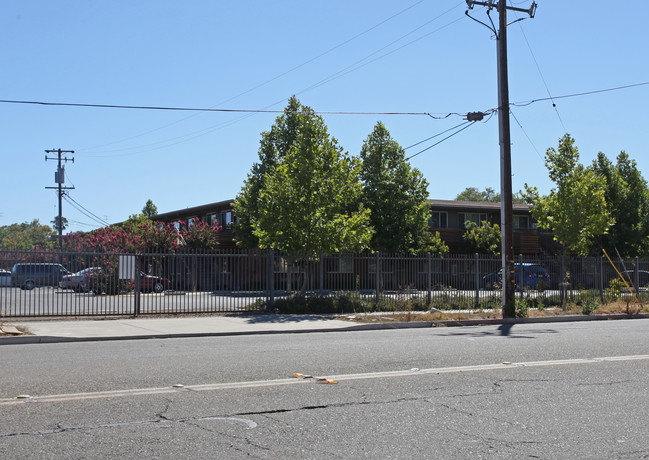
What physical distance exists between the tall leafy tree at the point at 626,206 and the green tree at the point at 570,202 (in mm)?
14509

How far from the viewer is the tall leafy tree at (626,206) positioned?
137 feet

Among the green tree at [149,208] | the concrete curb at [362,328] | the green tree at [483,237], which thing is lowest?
the concrete curb at [362,328]

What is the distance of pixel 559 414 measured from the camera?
20.7ft

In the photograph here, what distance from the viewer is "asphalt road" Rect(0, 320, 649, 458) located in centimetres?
520

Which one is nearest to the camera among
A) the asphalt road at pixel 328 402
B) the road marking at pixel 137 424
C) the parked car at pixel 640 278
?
the asphalt road at pixel 328 402

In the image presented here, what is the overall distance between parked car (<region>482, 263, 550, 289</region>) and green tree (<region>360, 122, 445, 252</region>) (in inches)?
456

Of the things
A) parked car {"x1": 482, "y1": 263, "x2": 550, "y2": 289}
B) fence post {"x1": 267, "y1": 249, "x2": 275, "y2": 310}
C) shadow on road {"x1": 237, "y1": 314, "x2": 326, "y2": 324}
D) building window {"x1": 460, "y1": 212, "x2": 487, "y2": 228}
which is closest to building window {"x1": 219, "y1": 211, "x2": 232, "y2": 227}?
building window {"x1": 460, "y1": 212, "x2": 487, "y2": 228}

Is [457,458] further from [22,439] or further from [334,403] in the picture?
[22,439]

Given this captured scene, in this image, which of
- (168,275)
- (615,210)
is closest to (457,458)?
(168,275)

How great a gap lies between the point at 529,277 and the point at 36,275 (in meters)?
17.4

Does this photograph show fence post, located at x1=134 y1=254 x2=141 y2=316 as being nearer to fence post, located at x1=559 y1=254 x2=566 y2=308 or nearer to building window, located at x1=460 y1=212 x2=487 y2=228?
fence post, located at x1=559 y1=254 x2=566 y2=308

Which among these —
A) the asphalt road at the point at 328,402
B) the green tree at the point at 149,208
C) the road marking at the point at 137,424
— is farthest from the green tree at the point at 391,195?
the green tree at the point at 149,208

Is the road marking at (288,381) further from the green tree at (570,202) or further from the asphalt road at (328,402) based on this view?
the green tree at (570,202)

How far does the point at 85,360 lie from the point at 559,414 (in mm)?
6917
